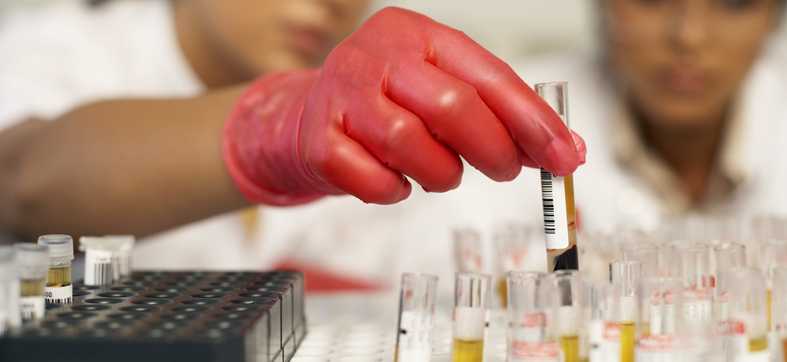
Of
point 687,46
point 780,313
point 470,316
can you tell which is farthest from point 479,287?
point 687,46

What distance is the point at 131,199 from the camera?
3.39 feet

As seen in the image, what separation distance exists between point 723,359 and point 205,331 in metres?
0.37

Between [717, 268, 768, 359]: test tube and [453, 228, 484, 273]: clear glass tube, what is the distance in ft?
1.15

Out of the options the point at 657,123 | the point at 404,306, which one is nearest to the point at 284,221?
the point at 657,123

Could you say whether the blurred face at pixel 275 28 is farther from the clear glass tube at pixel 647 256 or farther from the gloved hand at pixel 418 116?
the clear glass tube at pixel 647 256

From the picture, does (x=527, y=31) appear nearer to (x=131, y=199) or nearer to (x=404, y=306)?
(x=131, y=199)

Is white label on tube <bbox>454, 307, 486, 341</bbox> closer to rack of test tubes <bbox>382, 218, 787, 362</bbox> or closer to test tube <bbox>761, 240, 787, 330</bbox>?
rack of test tubes <bbox>382, 218, 787, 362</bbox>

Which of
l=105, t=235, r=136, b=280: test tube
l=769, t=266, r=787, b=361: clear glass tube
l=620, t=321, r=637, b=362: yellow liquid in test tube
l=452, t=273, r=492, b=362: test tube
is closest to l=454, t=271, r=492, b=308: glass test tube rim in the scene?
l=452, t=273, r=492, b=362: test tube

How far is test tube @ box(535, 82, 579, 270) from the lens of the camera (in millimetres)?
631

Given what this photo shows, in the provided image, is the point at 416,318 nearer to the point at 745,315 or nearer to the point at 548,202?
the point at 548,202

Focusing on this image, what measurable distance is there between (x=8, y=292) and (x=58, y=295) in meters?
0.12

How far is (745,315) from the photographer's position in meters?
0.59

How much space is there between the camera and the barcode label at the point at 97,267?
0.72m

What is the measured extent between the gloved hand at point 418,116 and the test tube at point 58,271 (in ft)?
0.68
